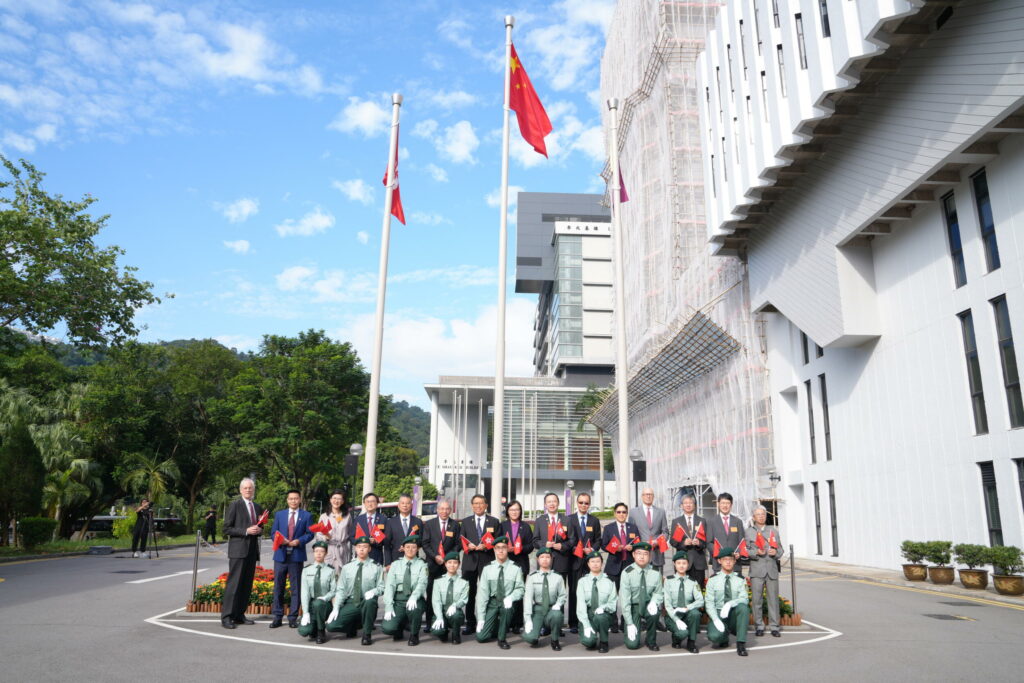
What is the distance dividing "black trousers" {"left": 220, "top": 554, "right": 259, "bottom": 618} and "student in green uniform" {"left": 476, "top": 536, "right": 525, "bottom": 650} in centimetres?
375

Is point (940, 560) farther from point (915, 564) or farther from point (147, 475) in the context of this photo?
point (147, 475)

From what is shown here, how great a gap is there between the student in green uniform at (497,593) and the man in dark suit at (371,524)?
75.9 inches

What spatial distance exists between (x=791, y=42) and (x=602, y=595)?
62.6 feet

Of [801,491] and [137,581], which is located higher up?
[801,491]

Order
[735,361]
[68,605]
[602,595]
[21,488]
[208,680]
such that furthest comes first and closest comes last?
[735,361] → [21,488] → [68,605] → [602,595] → [208,680]

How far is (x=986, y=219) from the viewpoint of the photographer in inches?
734

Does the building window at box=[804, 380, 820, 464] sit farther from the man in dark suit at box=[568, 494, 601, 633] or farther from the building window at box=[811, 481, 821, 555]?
the man in dark suit at box=[568, 494, 601, 633]

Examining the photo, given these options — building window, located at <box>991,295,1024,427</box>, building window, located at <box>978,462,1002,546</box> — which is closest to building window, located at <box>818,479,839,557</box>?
building window, located at <box>978,462,1002,546</box>

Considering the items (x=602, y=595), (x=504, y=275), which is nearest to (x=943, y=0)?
(x=504, y=275)

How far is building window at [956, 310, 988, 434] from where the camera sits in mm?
18859

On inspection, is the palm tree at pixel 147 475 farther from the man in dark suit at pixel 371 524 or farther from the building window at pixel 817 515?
the building window at pixel 817 515

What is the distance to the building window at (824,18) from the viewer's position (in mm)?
19844

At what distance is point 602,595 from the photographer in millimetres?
9484

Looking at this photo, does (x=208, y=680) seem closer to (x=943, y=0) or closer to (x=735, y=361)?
(x=943, y=0)
